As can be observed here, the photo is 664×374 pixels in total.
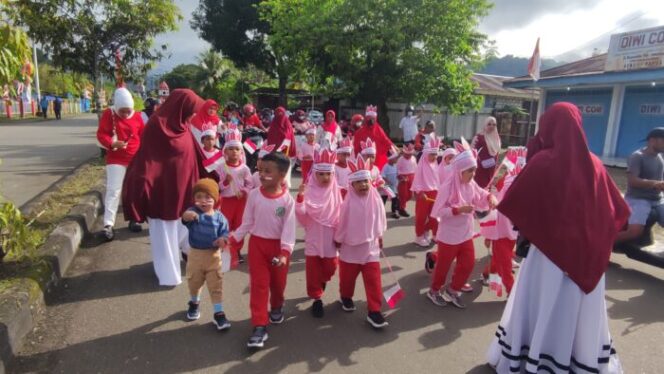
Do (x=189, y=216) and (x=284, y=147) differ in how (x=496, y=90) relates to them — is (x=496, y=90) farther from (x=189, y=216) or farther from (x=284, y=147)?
(x=189, y=216)

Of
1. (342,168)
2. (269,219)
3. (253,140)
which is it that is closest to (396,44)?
(253,140)

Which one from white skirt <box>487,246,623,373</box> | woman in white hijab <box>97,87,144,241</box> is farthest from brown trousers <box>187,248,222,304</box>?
Result: woman in white hijab <box>97,87,144,241</box>

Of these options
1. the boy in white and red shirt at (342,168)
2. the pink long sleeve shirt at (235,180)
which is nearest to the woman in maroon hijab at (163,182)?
the pink long sleeve shirt at (235,180)

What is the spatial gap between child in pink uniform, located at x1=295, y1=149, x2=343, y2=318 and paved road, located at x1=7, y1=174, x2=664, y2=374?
310mm

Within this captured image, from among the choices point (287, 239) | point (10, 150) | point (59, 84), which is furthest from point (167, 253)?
point (59, 84)

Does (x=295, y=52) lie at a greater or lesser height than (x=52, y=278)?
greater

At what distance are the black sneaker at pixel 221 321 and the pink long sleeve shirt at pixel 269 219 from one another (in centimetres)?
68

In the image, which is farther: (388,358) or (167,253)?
(167,253)

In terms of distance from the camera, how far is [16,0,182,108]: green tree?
1002 centimetres

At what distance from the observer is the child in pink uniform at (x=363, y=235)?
394 centimetres

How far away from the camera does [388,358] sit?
349cm

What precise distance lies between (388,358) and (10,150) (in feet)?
47.1

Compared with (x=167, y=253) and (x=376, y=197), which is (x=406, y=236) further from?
(x=167, y=253)

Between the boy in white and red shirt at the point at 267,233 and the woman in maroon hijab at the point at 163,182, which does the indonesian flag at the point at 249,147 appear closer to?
the woman in maroon hijab at the point at 163,182
